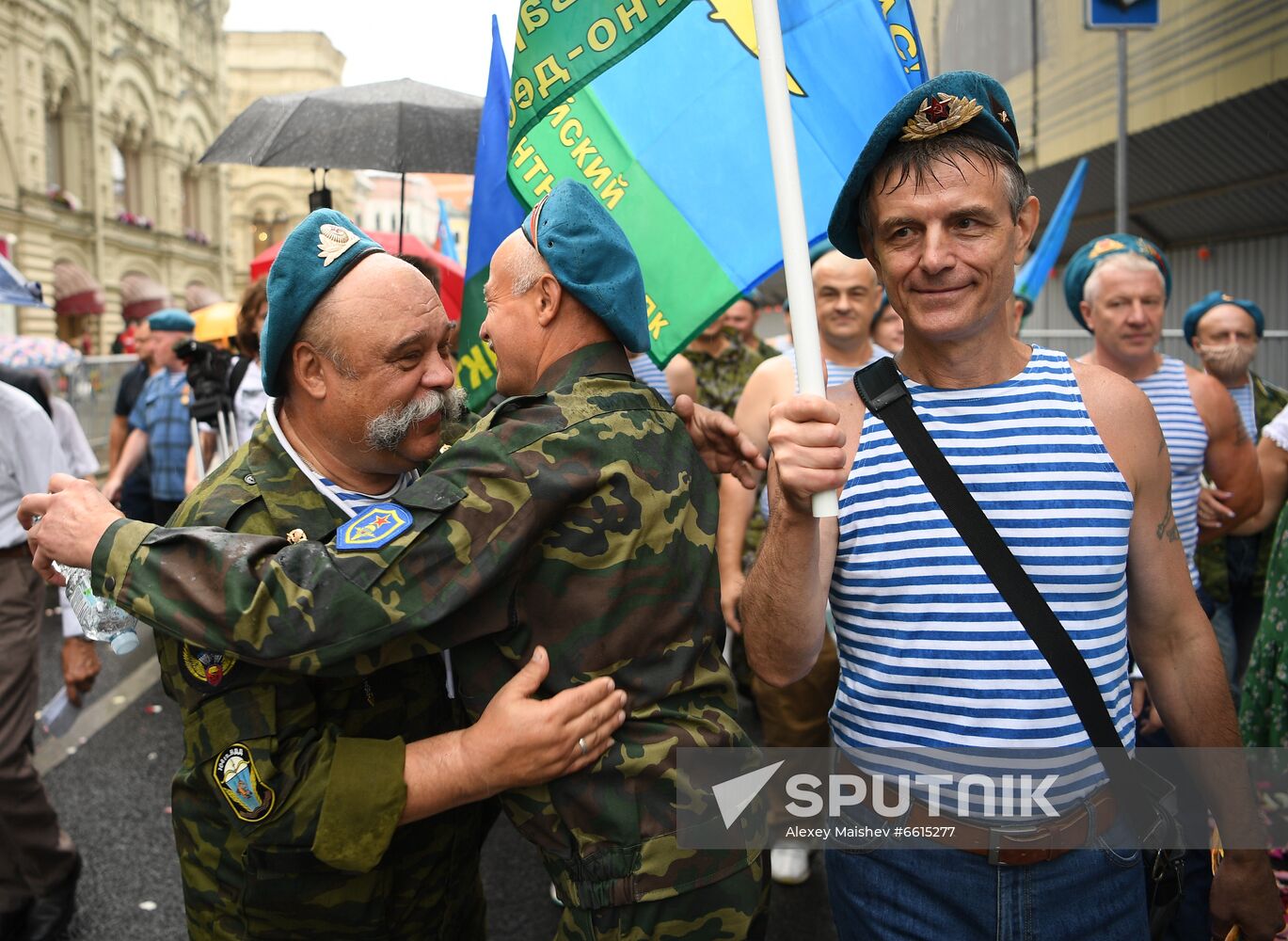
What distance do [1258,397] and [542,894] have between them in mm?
4101

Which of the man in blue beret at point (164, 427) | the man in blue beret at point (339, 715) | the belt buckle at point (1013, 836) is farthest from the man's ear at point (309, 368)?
the man in blue beret at point (164, 427)

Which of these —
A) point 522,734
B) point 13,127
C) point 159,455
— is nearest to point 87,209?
point 13,127

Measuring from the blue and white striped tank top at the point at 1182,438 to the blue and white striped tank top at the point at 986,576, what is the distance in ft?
6.29

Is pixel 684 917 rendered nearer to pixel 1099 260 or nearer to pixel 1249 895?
pixel 1249 895

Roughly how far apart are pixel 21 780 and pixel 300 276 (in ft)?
8.52

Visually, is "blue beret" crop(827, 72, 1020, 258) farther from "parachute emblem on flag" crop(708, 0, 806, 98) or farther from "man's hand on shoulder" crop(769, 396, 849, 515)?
"parachute emblem on flag" crop(708, 0, 806, 98)

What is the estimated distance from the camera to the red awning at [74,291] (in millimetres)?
30047

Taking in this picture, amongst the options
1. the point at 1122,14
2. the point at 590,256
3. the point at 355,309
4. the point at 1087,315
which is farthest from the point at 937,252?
the point at 1122,14

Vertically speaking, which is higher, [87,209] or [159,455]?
[159,455]

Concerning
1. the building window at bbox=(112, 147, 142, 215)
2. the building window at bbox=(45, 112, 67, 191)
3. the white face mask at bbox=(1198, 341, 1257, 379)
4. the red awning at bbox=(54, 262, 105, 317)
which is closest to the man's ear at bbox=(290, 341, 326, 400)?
the white face mask at bbox=(1198, 341, 1257, 379)

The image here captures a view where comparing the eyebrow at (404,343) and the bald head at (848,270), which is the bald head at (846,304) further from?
the eyebrow at (404,343)

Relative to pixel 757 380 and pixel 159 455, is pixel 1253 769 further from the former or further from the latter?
pixel 159 455

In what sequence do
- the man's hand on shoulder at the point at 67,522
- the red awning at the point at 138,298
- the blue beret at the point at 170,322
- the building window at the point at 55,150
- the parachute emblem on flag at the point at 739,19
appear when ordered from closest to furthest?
the man's hand on shoulder at the point at 67,522 < the parachute emblem on flag at the point at 739,19 < the blue beret at the point at 170,322 < the building window at the point at 55,150 < the red awning at the point at 138,298

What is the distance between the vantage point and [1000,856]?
1864 mm
